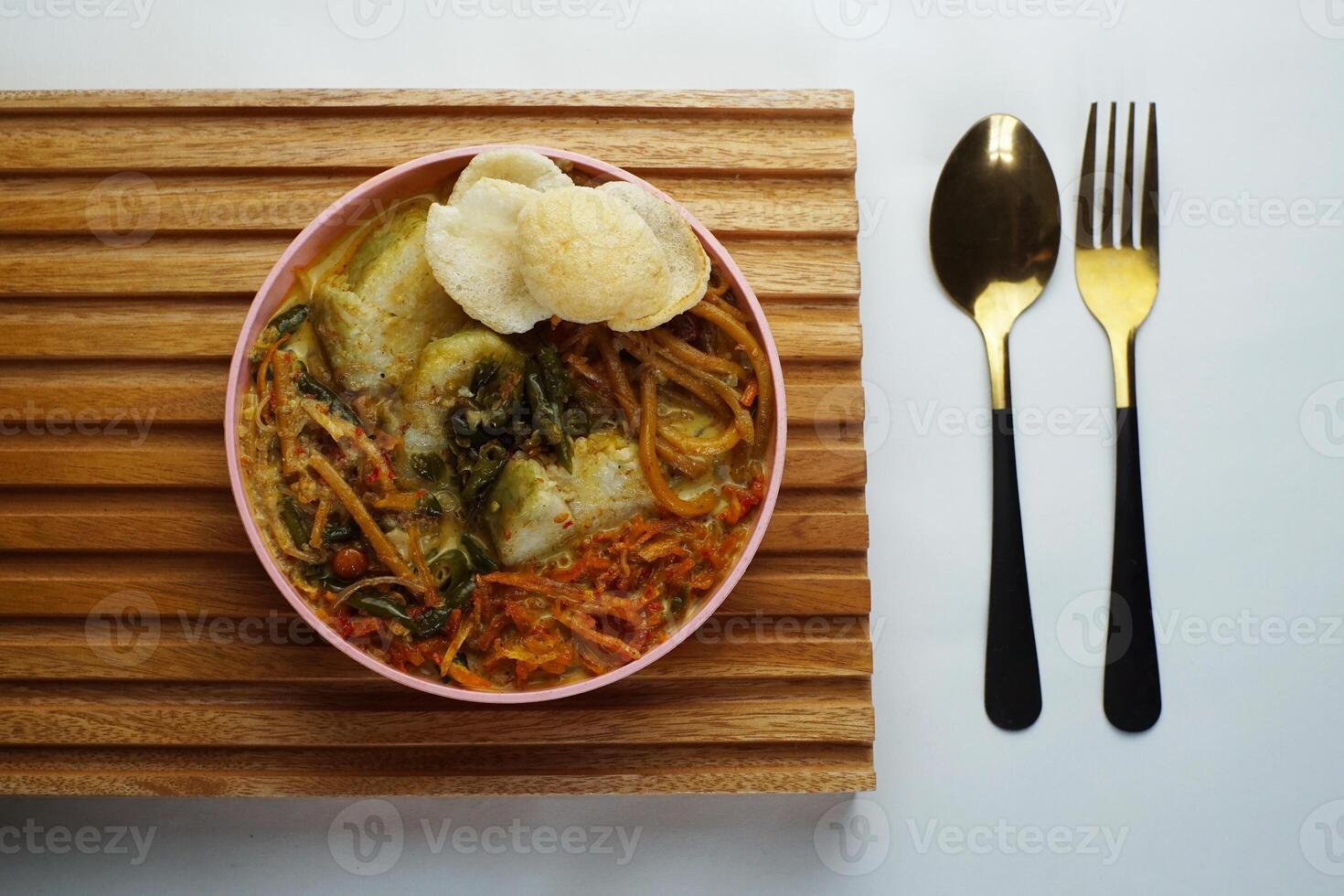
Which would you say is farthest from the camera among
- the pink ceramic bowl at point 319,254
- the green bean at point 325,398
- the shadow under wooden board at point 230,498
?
the shadow under wooden board at point 230,498

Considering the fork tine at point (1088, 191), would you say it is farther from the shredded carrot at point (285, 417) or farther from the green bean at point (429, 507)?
the shredded carrot at point (285, 417)

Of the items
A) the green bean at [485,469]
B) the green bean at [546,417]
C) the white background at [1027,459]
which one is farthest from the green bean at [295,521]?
the white background at [1027,459]

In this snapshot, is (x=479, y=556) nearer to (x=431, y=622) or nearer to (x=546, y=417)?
(x=431, y=622)

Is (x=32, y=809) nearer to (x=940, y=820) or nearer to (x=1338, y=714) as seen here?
(x=940, y=820)

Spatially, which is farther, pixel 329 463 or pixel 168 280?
pixel 168 280

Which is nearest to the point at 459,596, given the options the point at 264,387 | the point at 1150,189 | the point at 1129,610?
the point at 264,387

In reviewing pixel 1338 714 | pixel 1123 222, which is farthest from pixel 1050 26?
pixel 1338 714

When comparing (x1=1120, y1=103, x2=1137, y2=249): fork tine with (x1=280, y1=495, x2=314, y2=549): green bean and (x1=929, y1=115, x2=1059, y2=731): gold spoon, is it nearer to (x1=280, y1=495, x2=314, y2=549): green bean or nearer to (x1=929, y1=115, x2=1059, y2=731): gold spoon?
(x1=929, y1=115, x2=1059, y2=731): gold spoon
